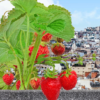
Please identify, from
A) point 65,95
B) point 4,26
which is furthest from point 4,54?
point 65,95

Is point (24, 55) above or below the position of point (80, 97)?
above

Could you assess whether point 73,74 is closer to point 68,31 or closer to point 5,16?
point 68,31

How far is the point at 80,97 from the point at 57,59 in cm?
13

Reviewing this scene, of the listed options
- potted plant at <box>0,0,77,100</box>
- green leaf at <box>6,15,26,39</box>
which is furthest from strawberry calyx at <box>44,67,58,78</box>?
green leaf at <box>6,15,26,39</box>

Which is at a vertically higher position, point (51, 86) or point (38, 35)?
point (38, 35)

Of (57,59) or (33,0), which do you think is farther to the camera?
(57,59)

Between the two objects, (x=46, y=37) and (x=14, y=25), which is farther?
(x=46, y=37)

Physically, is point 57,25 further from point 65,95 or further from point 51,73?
point 65,95

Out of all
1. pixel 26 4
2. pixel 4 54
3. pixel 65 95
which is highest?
pixel 26 4

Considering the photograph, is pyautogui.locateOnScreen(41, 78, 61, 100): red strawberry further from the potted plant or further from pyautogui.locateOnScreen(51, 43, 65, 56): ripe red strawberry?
pyautogui.locateOnScreen(51, 43, 65, 56): ripe red strawberry

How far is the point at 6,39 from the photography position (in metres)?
0.34

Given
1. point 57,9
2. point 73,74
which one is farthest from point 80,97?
point 57,9

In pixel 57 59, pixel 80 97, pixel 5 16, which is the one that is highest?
pixel 5 16

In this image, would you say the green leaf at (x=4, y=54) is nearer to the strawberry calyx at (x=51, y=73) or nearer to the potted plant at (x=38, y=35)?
the potted plant at (x=38, y=35)
